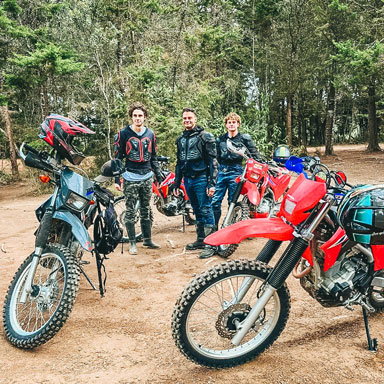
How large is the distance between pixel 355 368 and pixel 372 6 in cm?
1705

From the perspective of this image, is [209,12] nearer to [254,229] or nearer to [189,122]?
[189,122]

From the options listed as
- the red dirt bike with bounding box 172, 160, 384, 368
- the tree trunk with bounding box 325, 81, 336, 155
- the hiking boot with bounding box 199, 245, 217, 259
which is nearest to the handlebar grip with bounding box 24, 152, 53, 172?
the red dirt bike with bounding box 172, 160, 384, 368

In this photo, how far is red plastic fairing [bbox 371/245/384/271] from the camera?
257 centimetres

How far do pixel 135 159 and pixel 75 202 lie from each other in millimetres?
1865

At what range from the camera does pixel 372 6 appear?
15.6 metres

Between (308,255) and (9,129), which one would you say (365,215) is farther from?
(9,129)

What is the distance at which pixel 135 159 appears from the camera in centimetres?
490

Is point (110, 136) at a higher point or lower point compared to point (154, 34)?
lower

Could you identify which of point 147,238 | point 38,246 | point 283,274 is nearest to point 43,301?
→ point 38,246

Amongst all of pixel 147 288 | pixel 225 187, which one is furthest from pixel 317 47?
pixel 147 288

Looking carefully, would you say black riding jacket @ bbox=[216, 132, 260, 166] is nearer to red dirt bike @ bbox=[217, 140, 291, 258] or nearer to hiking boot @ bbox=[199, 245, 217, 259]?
red dirt bike @ bbox=[217, 140, 291, 258]

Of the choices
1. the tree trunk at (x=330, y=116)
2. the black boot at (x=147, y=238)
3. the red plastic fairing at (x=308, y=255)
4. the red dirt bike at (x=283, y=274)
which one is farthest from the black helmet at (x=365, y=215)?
the tree trunk at (x=330, y=116)

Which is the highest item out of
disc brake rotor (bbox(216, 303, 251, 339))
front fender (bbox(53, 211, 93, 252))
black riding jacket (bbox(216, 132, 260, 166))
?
black riding jacket (bbox(216, 132, 260, 166))

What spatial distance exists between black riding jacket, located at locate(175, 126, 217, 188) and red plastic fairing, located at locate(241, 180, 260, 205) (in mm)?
429
